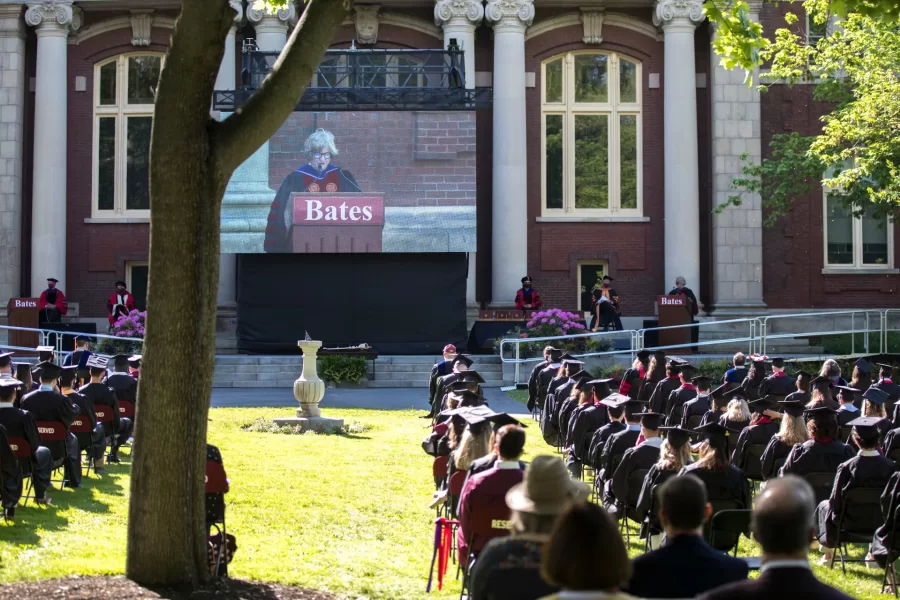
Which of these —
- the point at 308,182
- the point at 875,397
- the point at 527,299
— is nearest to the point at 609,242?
the point at 527,299

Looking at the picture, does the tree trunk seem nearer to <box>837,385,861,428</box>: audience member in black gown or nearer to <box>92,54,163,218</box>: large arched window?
<box>837,385,861,428</box>: audience member in black gown

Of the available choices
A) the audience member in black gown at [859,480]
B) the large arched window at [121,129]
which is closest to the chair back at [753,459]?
the audience member in black gown at [859,480]

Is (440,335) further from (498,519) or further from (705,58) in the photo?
(498,519)

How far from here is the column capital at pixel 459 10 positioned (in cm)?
3250

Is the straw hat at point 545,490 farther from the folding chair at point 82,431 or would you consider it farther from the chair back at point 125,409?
the chair back at point 125,409

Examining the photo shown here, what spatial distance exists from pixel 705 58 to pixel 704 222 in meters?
4.53

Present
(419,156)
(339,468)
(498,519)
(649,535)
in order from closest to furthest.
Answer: (498,519), (649,535), (339,468), (419,156)

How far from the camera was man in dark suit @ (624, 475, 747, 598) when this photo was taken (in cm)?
462

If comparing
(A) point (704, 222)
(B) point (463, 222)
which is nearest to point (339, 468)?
(B) point (463, 222)

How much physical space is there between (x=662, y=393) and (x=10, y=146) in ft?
71.9

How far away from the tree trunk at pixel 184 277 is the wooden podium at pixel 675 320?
21.3 m

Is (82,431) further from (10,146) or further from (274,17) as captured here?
(10,146)

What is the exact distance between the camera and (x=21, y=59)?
33.3 meters

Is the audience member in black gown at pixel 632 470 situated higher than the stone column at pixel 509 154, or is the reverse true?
the stone column at pixel 509 154
